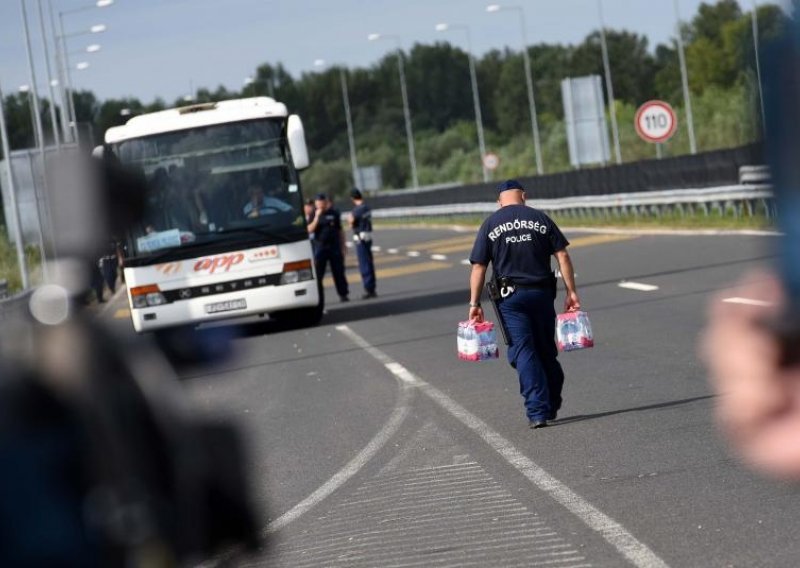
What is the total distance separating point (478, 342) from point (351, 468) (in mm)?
2203

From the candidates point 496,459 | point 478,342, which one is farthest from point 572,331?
point 496,459

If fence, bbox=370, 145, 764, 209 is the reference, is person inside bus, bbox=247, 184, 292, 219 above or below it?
above

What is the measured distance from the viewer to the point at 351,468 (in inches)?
447

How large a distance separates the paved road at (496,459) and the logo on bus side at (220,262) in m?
2.98

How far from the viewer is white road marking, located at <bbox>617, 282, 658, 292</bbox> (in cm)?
2451

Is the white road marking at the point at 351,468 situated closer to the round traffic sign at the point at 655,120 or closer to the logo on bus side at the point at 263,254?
the logo on bus side at the point at 263,254

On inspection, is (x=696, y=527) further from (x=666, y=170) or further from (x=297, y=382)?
(x=666, y=170)

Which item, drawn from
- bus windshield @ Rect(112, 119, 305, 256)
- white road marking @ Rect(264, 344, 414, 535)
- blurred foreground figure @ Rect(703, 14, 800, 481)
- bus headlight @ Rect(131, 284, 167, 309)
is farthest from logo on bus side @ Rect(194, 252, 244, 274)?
blurred foreground figure @ Rect(703, 14, 800, 481)

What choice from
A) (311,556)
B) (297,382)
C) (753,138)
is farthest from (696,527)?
(297,382)

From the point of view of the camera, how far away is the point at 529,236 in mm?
12805

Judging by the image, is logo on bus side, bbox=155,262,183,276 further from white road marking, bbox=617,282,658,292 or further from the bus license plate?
white road marking, bbox=617,282,658,292

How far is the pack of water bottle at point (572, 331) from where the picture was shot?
42.4ft

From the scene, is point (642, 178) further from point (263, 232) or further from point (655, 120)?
point (263, 232)

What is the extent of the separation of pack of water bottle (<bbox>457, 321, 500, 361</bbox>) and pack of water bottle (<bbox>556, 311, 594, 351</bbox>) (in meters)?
0.50
